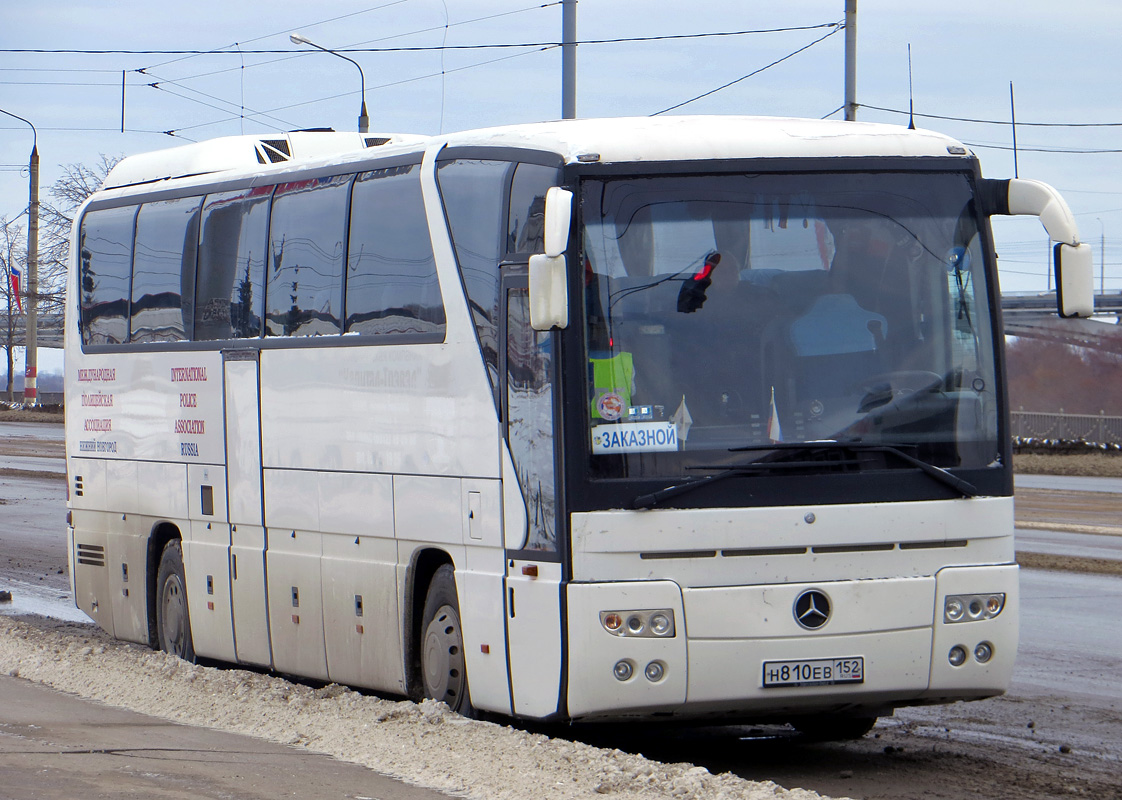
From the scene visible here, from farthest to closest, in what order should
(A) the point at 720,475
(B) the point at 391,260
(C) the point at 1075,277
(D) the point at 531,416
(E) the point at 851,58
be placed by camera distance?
(E) the point at 851,58 < (B) the point at 391,260 < (C) the point at 1075,277 < (D) the point at 531,416 < (A) the point at 720,475

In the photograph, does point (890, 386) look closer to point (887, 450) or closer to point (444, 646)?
point (887, 450)

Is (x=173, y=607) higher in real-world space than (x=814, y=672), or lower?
lower

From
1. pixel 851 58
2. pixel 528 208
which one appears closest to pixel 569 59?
pixel 851 58

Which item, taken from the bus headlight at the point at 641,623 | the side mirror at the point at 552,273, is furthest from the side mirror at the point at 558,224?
the bus headlight at the point at 641,623

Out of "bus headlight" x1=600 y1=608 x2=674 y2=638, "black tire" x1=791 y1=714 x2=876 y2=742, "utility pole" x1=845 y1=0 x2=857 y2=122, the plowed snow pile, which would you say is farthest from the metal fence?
"bus headlight" x1=600 y1=608 x2=674 y2=638

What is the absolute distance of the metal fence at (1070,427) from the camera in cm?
4197

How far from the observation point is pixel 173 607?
12.8 metres

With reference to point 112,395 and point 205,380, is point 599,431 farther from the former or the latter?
point 112,395

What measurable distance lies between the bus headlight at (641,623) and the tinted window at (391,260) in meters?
2.18

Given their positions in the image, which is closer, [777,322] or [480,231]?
[777,322]

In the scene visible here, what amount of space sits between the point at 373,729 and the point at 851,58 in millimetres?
25608

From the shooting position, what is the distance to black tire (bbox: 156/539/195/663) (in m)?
12.5

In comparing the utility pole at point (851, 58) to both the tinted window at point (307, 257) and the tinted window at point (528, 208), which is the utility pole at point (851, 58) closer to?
the tinted window at point (307, 257)

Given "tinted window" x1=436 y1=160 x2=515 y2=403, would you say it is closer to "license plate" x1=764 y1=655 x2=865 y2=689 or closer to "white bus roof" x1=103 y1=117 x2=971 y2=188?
"white bus roof" x1=103 y1=117 x2=971 y2=188
